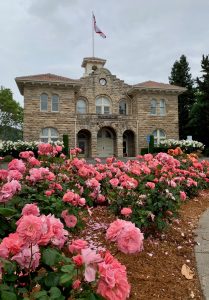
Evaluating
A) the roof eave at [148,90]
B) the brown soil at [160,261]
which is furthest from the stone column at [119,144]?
the brown soil at [160,261]

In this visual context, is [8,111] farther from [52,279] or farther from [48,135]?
[52,279]

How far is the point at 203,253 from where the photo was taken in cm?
436

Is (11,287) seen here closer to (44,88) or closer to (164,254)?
(164,254)

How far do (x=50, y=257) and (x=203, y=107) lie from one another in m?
35.2

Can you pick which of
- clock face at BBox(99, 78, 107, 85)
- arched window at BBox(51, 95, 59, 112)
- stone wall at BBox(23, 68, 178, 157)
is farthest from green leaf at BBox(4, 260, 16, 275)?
clock face at BBox(99, 78, 107, 85)

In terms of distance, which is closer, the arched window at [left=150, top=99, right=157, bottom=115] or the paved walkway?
the paved walkway

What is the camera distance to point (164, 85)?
1359 inches

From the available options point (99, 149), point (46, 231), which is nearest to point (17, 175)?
point (46, 231)

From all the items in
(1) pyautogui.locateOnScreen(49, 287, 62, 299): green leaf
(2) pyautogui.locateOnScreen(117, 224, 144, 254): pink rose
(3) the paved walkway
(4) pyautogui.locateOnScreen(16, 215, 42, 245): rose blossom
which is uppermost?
(4) pyautogui.locateOnScreen(16, 215, 42, 245): rose blossom

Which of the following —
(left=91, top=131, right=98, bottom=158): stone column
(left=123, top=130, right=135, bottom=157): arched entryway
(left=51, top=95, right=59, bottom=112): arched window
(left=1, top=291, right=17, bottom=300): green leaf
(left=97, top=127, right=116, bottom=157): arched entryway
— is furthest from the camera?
(left=97, top=127, right=116, bottom=157): arched entryway

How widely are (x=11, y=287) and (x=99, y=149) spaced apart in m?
32.8

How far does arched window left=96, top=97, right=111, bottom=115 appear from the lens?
34.0 meters

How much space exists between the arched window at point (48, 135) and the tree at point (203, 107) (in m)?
14.5

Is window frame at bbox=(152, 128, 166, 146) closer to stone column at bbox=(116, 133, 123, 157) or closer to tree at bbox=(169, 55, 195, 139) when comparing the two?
stone column at bbox=(116, 133, 123, 157)
